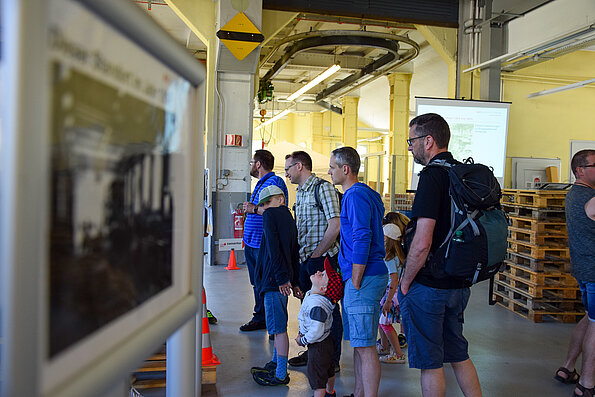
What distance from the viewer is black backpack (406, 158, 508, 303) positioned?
7.88 ft

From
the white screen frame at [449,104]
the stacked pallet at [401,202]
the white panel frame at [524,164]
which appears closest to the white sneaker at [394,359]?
the white screen frame at [449,104]

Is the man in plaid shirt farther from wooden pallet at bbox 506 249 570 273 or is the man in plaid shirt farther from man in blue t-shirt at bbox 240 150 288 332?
wooden pallet at bbox 506 249 570 273

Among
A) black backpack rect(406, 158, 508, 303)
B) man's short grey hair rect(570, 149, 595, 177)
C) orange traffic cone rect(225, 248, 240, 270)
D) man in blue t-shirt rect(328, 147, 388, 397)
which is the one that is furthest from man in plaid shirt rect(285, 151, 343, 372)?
orange traffic cone rect(225, 248, 240, 270)

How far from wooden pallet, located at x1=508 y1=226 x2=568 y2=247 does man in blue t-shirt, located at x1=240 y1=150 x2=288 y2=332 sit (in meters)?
2.94

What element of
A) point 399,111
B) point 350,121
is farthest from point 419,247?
point 350,121

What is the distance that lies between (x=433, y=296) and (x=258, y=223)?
227 cm

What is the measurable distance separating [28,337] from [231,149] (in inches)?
302

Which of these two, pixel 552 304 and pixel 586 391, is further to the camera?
pixel 552 304

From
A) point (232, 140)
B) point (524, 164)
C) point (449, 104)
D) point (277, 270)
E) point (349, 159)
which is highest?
point (449, 104)

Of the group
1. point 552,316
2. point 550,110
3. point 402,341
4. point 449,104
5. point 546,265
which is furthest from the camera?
point 550,110

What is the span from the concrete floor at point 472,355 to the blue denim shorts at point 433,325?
37.3 inches

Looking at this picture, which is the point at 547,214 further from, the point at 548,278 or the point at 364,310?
the point at 364,310

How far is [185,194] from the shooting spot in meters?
0.96

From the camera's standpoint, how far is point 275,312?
3.44 meters
